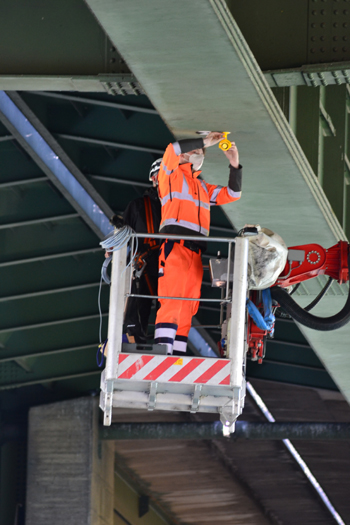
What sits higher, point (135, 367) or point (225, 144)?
point (225, 144)

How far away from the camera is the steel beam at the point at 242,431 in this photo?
1917cm

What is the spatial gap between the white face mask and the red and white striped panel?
2032 mm

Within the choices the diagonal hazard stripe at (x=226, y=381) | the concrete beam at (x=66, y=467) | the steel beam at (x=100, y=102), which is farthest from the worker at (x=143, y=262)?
the concrete beam at (x=66, y=467)

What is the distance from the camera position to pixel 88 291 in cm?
1775

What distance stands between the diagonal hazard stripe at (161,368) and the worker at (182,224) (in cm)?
43

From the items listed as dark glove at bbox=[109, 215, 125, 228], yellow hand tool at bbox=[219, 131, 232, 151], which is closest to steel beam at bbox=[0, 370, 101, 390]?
dark glove at bbox=[109, 215, 125, 228]

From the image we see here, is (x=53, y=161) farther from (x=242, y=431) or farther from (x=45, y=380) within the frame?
(x=242, y=431)

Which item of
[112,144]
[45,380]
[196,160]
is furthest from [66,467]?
[196,160]

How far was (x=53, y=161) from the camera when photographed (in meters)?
14.1

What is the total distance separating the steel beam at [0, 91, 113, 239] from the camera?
42.6 feet

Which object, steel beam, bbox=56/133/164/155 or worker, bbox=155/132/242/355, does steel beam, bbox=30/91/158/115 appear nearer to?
steel beam, bbox=56/133/164/155

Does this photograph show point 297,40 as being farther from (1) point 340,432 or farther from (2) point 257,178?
(1) point 340,432

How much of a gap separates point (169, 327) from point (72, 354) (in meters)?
12.9

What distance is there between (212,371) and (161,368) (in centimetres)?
40
